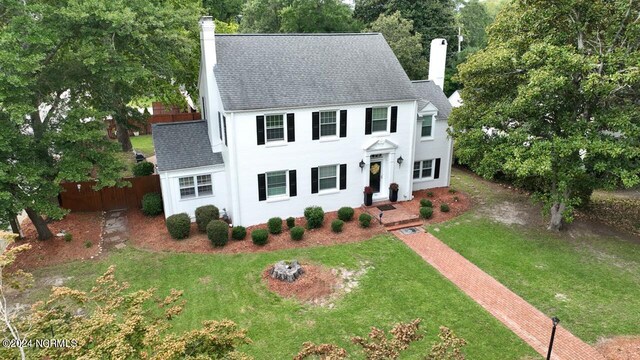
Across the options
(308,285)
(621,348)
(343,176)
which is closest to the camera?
(621,348)

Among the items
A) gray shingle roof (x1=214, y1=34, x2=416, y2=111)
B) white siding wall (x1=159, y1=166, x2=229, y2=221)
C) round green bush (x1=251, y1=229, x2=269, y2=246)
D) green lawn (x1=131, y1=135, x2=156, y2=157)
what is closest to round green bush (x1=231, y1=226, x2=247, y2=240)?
round green bush (x1=251, y1=229, x2=269, y2=246)

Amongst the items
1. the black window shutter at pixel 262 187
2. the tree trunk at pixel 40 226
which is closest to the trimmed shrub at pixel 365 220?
the black window shutter at pixel 262 187

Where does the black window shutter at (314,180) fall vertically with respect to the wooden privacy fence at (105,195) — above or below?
above

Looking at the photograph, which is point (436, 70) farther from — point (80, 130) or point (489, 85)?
point (80, 130)

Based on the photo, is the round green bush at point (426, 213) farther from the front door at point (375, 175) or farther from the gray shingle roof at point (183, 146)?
the gray shingle roof at point (183, 146)

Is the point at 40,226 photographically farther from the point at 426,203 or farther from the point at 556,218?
the point at 556,218

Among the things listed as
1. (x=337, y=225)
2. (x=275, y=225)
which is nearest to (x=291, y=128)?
(x=275, y=225)
